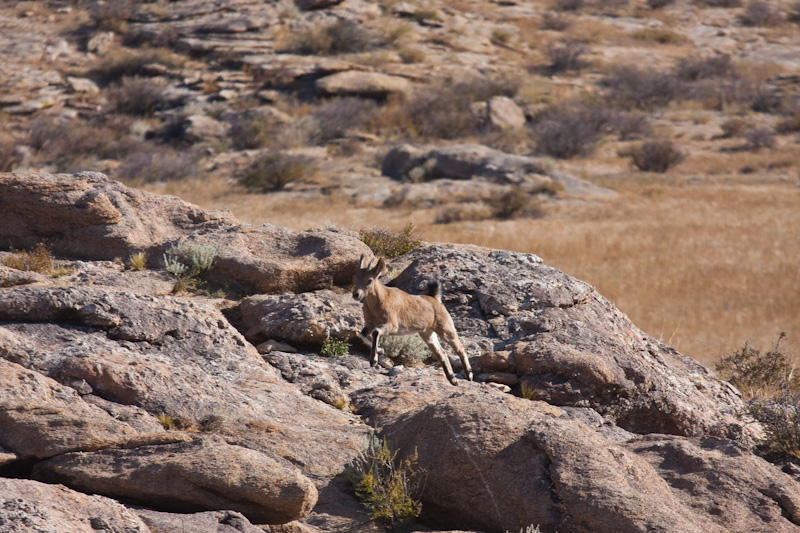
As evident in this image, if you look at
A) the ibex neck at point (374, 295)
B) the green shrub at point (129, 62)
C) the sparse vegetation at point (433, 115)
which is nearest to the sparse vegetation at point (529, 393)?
the ibex neck at point (374, 295)

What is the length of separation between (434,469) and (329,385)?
6.81ft

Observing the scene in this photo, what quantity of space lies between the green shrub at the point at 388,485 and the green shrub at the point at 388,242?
5.38m

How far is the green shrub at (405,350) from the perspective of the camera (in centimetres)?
927

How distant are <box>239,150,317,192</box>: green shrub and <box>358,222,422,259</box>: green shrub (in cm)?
1788

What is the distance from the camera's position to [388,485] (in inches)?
238

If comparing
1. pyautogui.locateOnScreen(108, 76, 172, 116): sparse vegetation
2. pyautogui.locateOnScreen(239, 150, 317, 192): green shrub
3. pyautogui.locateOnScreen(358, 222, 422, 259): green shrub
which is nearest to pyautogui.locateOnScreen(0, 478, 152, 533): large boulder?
pyautogui.locateOnScreen(358, 222, 422, 259): green shrub

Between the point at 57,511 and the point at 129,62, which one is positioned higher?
the point at 57,511

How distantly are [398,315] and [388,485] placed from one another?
2785 millimetres

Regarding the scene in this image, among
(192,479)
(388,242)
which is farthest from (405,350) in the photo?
(192,479)

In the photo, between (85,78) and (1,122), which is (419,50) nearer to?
(85,78)

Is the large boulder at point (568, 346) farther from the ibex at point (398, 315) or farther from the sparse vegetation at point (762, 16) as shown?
the sparse vegetation at point (762, 16)

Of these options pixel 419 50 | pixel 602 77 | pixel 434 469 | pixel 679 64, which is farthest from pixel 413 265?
pixel 679 64

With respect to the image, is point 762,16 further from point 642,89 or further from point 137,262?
point 137,262

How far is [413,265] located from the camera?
34.9 feet
